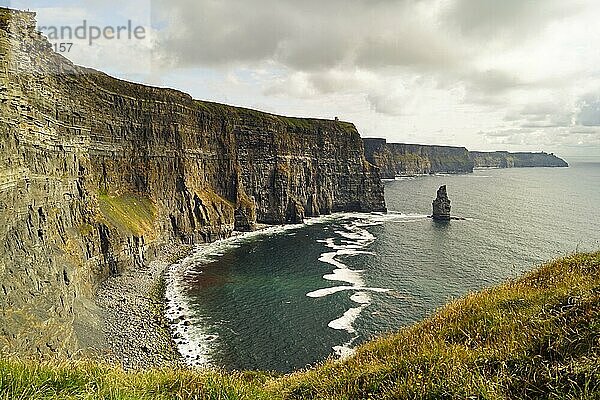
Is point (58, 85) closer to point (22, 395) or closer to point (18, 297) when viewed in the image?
point (18, 297)

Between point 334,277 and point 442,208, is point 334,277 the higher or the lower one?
the lower one

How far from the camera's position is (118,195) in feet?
219

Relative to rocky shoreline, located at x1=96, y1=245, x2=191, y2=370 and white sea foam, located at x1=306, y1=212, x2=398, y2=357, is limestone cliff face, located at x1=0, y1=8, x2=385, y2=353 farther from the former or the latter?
white sea foam, located at x1=306, y1=212, x2=398, y2=357

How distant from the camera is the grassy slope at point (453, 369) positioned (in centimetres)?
633

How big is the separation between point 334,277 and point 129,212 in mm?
34209

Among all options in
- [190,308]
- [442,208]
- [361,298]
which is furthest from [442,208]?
[190,308]

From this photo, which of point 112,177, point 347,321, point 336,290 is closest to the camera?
point 347,321

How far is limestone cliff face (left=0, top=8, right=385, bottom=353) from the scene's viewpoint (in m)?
27.5

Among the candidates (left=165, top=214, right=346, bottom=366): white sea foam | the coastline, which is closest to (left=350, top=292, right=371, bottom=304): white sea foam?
(left=165, top=214, right=346, bottom=366): white sea foam

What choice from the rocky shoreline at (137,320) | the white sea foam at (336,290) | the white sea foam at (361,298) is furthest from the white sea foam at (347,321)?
the rocky shoreline at (137,320)

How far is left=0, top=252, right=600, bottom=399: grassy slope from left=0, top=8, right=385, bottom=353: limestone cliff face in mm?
19096

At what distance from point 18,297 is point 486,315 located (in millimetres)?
26310

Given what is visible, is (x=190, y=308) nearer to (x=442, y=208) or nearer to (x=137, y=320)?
(x=137, y=320)

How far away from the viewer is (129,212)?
2532 inches
